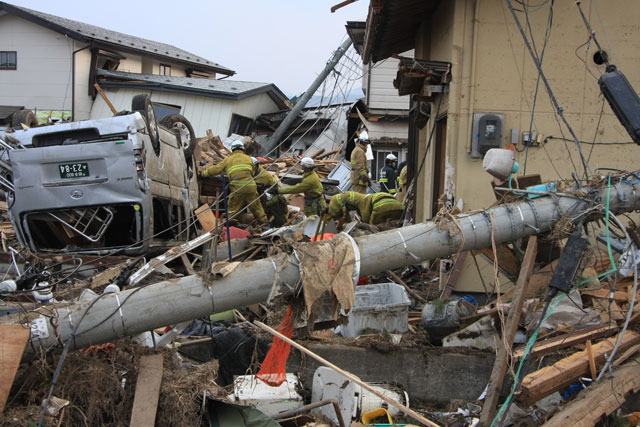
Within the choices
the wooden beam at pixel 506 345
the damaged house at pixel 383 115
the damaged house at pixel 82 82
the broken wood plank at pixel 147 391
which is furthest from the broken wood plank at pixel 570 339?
the damaged house at pixel 82 82

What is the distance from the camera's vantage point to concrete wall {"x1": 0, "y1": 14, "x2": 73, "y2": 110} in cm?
2231

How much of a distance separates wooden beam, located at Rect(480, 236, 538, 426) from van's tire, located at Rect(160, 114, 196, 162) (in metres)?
7.15

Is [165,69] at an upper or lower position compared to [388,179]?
upper

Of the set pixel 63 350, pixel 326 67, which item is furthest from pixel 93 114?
pixel 63 350

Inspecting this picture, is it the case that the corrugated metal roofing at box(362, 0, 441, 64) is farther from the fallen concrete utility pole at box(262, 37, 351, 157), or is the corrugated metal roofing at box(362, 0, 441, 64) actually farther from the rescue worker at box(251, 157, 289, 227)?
the fallen concrete utility pole at box(262, 37, 351, 157)

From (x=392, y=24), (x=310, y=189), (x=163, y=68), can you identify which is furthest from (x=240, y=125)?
(x=392, y=24)

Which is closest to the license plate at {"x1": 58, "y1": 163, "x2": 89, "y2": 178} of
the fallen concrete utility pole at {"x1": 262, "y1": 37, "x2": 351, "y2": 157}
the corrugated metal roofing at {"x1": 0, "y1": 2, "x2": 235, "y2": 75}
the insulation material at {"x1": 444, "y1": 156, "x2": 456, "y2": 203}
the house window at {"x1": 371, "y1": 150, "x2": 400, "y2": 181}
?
the insulation material at {"x1": 444, "y1": 156, "x2": 456, "y2": 203}

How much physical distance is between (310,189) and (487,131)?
4.39 meters

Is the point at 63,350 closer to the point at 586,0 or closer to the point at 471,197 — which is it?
the point at 471,197

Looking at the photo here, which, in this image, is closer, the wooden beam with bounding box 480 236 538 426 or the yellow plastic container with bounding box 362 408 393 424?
the wooden beam with bounding box 480 236 538 426

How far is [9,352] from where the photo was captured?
161 inches

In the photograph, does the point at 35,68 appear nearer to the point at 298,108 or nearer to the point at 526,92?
the point at 298,108

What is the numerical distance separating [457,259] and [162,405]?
15.6 feet

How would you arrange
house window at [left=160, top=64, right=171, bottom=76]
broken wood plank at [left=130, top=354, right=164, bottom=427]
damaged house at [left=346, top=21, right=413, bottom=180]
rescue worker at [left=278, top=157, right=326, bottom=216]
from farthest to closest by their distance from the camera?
1. house window at [left=160, top=64, right=171, bottom=76]
2. damaged house at [left=346, top=21, right=413, bottom=180]
3. rescue worker at [left=278, top=157, right=326, bottom=216]
4. broken wood plank at [left=130, top=354, right=164, bottom=427]
